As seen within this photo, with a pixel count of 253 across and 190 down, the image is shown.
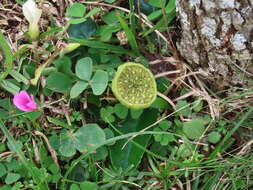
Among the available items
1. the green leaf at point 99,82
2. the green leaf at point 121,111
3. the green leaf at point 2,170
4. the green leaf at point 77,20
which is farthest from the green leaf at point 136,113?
the green leaf at point 2,170

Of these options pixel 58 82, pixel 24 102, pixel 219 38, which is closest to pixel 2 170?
pixel 24 102

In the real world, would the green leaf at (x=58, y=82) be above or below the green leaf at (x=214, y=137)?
above

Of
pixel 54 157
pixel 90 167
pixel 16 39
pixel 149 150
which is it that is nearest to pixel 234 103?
pixel 149 150

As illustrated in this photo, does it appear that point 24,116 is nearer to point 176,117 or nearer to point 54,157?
point 54,157

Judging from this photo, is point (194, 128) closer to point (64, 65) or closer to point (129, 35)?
point (129, 35)

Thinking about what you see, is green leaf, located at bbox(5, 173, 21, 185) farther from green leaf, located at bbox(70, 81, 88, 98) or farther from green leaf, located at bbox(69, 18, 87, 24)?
green leaf, located at bbox(69, 18, 87, 24)

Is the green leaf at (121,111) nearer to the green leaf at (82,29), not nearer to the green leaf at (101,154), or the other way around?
the green leaf at (101,154)
